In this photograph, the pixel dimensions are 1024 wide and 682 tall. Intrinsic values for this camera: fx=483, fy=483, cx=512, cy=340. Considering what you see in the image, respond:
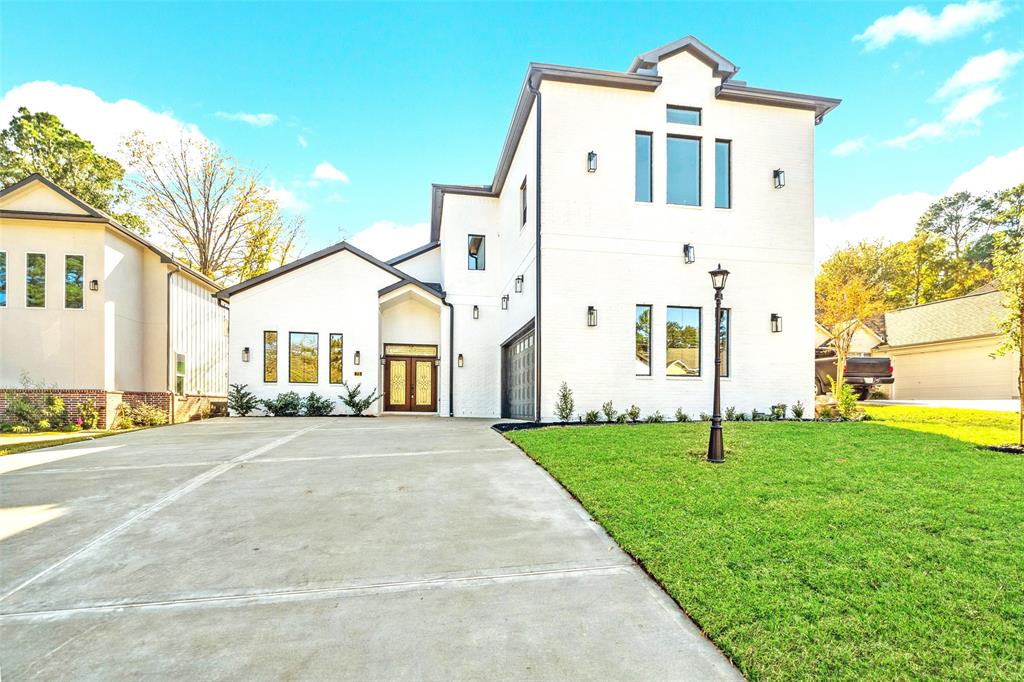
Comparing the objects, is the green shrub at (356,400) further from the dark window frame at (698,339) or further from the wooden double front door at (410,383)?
the dark window frame at (698,339)

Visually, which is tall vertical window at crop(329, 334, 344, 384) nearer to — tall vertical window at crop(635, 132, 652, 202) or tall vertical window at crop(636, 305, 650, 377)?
tall vertical window at crop(636, 305, 650, 377)

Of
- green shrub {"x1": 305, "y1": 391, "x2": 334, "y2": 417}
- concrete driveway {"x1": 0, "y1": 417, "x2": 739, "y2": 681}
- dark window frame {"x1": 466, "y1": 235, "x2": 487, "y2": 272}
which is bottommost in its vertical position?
green shrub {"x1": 305, "y1": 391, "x2": 334, "y2": 417}

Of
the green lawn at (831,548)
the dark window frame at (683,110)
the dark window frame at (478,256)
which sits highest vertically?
the dark window frame at (683,110)

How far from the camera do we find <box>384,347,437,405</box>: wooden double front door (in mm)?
17219

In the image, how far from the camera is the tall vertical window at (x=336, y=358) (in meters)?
15.8

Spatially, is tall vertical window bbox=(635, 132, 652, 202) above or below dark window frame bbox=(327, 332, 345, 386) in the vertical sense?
above

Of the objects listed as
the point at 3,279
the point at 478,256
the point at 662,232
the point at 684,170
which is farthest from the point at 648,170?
the point at 3,279

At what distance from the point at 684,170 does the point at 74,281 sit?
1631 centimetres

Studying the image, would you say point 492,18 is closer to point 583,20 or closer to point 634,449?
point 583,20

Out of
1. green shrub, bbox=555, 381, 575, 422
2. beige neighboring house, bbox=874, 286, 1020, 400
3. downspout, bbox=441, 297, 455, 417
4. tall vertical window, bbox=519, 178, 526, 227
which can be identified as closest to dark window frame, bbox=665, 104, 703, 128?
tall vertical window, bbox=519, 178, 526, 227

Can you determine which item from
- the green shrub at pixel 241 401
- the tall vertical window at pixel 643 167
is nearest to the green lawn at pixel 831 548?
the tall vertical window at pixel 643 167

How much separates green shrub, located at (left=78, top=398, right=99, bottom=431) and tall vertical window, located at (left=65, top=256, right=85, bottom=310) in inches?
102

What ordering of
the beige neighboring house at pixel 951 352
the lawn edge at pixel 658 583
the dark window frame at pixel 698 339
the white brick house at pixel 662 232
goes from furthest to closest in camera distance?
the beige neighboring house at pixel 951 352, the dark window frame at pixel 698 339, the white brick house at pixel 662 232, the lawn edge at pixel 658 583

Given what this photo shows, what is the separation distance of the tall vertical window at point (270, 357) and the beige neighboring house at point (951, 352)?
24414 millimetres
